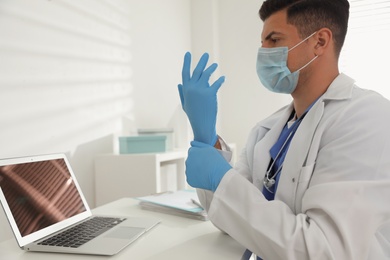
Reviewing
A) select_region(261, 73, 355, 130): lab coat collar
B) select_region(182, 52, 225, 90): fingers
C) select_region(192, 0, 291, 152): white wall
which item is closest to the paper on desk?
select_region(182, 52, 225, 90): fingers

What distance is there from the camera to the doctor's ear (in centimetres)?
100

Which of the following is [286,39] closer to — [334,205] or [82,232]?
[334,205]

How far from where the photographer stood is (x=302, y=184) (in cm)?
83

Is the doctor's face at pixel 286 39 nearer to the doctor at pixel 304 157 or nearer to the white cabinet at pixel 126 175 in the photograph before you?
the doctor at pixel 304 157

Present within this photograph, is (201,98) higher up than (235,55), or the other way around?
(235,55)

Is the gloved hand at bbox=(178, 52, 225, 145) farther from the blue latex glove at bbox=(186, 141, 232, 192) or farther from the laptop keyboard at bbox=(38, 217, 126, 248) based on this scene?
the laptop keyboard at bbox=(38, 217, 126, 248)

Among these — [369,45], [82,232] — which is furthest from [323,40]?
[369,45]

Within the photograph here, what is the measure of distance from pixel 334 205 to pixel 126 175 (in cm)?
111

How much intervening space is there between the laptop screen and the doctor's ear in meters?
0.83

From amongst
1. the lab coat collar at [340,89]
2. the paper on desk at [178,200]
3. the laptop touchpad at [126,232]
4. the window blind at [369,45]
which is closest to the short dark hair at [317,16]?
the lab coat collar at [340,89]

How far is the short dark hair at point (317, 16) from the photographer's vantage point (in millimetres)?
1009

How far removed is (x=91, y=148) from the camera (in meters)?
1.65

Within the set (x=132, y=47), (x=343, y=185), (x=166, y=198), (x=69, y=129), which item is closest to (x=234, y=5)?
(x=132, y=47)

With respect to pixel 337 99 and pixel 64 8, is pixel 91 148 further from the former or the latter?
pixel 337 99
